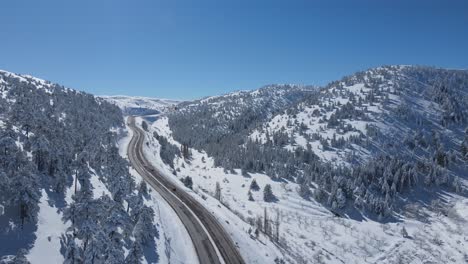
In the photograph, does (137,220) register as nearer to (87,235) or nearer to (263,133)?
(87,235)

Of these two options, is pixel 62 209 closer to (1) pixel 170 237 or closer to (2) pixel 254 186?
(1) pixel 170 237

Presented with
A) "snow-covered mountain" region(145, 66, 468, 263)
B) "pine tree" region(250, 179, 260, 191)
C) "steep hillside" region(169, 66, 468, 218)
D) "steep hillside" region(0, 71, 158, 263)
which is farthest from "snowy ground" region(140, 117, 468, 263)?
"steep hillside" region(0, 71, 158, 263)

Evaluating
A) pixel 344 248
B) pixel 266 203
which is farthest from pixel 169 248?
pixel 266 203

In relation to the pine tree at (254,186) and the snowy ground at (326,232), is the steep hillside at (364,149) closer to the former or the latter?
the snowy ground at (326,232)

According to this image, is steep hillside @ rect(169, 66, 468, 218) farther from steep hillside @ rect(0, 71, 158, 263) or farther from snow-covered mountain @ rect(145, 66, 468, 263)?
steep hillside @ rect(0, 71, 158, 263)

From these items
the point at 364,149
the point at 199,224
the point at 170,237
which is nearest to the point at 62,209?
the point at 170,237
